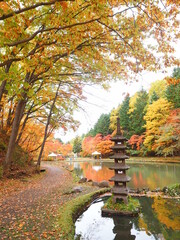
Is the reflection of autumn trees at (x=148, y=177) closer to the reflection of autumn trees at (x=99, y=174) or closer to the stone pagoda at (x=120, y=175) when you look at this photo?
the reflection of autumn trees at (x=99, y=174)

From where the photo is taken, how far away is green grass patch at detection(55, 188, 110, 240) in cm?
421

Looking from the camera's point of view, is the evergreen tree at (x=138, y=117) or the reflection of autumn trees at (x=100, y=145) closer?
the evergreen tree at (x=138, y=117)

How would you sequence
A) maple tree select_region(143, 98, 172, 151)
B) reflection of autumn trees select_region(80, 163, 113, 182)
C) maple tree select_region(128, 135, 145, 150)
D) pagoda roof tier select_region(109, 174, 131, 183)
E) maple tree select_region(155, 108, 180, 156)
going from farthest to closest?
maple tree select_region(128, 135, 145, 150) < maple tree select_region(143, 98, 172, 151) < maple tree select_region(155, 108, 180, 156) < reflection of autumn trees select_region(80, 163, 113, 182) < pagoda roof tier select_region(109, 174, 131, 183)

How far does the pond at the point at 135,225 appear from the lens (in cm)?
482

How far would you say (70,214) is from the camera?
5324 mm

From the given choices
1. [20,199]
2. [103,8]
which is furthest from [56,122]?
[103,8]

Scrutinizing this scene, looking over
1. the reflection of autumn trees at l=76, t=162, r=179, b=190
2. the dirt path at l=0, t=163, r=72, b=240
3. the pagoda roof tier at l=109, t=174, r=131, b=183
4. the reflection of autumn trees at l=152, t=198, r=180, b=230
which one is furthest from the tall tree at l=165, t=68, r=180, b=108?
the dirt path at l=0, t=163, r=72, b=240

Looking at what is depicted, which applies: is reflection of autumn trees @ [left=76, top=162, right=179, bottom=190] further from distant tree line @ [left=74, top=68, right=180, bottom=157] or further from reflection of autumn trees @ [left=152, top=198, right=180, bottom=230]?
distant tree line @ [left=74, top=68, right=180, bottom=157]

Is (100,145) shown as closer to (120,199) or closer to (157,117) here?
(157,117)

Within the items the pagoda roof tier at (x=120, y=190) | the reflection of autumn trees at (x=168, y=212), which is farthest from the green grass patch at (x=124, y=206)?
the reflection of autumn trees at (x=168, y=212)

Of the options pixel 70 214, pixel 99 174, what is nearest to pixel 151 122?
pixel 99 174

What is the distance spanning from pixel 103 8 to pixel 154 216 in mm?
6301

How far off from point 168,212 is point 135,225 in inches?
64.4

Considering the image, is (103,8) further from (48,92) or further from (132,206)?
(48,92)
